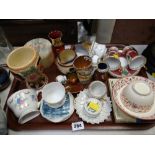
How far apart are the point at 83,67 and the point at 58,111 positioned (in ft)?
0.58

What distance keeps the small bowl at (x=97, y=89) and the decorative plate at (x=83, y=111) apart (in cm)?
2

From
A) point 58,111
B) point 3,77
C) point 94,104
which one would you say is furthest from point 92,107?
point 3,77

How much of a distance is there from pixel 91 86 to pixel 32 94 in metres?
0.21

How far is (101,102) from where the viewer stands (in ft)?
2.23

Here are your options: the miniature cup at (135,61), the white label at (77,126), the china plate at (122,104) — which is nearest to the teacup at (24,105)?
the white label at (77,126)

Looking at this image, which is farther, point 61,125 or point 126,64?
point 126,64

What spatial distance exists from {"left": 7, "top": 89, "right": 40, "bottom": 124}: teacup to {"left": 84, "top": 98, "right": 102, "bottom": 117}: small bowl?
0.55ft

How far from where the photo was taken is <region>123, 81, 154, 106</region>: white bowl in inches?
23.2

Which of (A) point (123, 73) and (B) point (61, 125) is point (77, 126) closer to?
(B) point (61, 125)

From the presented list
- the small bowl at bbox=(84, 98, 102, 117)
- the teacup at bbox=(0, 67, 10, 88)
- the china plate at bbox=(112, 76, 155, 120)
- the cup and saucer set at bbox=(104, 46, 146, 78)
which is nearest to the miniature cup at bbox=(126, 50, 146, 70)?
the cup and saucer set at bbox=(104, 46, 146, 78)

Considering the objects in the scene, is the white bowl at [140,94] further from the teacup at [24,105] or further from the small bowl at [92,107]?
the teacup at [24,105]

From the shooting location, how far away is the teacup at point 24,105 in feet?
2.11

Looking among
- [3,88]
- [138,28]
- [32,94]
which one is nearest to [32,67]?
[32,94]

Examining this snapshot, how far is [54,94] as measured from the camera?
A: 2.30 feet
